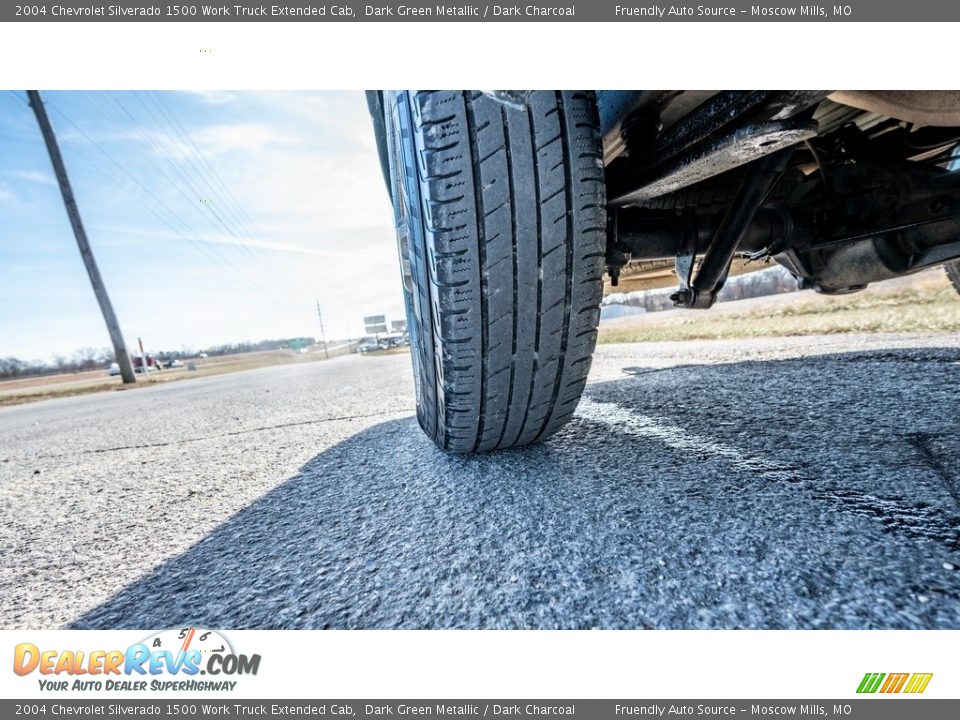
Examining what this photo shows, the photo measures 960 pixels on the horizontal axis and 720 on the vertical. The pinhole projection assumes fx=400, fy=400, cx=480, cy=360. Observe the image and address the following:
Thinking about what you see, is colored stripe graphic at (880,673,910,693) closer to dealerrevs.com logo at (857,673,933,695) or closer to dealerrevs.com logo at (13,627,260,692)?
dealerrevs.com logo at (857,673,933,695)

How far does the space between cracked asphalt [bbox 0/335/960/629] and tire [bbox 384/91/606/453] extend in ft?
0.89

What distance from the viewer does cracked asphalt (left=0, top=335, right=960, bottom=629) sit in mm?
525

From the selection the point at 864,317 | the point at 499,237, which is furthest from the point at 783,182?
the point at 864,317

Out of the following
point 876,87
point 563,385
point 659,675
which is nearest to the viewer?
point 659,675

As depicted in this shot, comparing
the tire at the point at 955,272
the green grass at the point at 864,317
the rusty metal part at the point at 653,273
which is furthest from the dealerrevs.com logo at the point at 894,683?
the green grass at the point at 864,317

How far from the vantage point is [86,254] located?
10922 millimetres

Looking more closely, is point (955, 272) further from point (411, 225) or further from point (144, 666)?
point (144, 666)

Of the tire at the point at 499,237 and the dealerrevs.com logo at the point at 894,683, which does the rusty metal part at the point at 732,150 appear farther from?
the dealerrevs.com logo at the point at 894,683

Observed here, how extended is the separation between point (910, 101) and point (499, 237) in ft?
2.48
